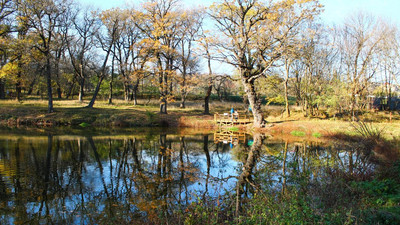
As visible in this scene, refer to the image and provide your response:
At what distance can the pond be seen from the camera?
25.0ft

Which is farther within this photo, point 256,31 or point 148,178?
point 256,31

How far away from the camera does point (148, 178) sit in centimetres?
1126

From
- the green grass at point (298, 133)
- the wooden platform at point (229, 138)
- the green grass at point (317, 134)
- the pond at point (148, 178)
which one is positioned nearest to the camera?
the pond at point (148, 178)

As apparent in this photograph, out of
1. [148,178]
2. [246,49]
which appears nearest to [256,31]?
[246,49]

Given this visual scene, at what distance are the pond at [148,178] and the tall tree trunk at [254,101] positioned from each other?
23.6 feet

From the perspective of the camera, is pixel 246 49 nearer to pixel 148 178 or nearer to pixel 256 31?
pixel 256 31

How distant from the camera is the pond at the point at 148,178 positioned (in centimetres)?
763

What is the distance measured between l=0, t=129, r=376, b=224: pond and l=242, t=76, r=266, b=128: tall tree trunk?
7206 millimetres

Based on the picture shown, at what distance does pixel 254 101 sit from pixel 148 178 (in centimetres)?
1709

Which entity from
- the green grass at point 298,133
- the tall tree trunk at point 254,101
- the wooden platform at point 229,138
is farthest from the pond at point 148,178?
the tall tree trunk at point 254,101

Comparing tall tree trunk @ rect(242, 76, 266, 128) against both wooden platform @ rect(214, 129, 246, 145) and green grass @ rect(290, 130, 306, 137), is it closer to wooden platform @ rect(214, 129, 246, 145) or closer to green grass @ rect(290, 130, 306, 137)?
wooden platform @ rect(214, 129, 246, 145)

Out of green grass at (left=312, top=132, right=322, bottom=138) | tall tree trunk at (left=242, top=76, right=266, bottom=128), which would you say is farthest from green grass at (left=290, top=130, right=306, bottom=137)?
tall tree trunk at (left=242, top=76, right=266, bottom=128)

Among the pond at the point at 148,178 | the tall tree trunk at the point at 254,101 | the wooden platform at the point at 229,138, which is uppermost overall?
the tall tree trunk at the point at 254,101

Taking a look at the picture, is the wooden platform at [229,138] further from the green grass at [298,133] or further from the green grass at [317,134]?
the green grass at [317,134]
